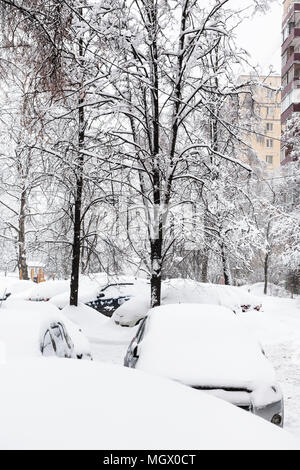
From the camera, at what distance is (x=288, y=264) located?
20.2 meters

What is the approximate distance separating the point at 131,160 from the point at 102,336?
15.8ft

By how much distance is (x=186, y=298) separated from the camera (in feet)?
44.0

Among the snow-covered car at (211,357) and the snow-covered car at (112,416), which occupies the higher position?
the snow-covered car at (112,416)

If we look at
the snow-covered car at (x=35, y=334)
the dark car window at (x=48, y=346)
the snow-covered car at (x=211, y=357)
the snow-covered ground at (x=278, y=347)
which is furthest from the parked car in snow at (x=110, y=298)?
the dark car window at (x=48, y=346)

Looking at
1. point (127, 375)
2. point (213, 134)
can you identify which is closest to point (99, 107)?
point (213, 134)

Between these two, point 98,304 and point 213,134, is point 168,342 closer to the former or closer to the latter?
point 98,304

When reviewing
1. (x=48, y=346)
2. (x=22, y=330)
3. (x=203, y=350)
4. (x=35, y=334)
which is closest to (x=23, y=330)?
(x=22, y=330)

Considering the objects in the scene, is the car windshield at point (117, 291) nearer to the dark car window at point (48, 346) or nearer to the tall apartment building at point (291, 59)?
the dark car window at point (48, 346)

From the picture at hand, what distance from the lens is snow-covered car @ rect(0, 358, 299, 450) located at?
5.02 feet

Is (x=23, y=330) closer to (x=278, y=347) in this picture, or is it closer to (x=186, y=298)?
(x=278, y=347)

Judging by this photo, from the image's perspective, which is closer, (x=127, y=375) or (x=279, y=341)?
(x=127, y=375)

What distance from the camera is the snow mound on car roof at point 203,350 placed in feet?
14.7

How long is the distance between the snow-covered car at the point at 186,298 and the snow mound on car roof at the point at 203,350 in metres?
6.52

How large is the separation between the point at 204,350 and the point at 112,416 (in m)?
3.44
